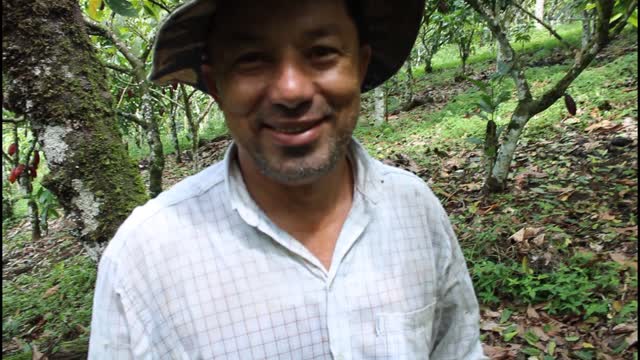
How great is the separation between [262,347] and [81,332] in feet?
9.67

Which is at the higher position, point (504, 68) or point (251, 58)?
point (504, 68)

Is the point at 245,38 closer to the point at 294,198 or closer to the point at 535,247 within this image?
the point at 294,198

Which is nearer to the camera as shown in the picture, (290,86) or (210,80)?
(290,86)

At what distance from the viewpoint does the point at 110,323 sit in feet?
3.90

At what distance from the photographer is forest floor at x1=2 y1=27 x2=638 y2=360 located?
9.46 feet

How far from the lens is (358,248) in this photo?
1.37 meters

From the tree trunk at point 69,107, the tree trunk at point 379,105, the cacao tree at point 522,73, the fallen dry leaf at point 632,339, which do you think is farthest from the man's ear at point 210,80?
the tree trunk at point 379,105

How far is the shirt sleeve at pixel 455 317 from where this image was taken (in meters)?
1.55

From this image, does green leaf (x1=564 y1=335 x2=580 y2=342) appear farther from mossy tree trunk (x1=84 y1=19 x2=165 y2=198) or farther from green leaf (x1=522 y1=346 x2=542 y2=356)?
mossy tree trunk (x1=84 y1=19 x2=165 y2=198)

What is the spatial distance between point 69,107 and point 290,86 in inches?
49.8

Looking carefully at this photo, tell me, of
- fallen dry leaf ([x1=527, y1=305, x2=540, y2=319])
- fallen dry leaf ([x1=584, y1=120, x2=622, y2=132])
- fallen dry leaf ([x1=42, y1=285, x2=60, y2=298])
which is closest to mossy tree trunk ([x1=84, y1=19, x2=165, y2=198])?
fallen dry leaf ([x1=42, y1=285, x2=60, y2=298])

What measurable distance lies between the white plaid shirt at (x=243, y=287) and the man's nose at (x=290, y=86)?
28cm

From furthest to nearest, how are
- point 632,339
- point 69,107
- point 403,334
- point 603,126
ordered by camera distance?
point 603,126
point 632,339
point 69,107
point 403,334

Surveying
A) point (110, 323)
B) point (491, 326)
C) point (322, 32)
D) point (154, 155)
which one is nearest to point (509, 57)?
point (491, 326)
